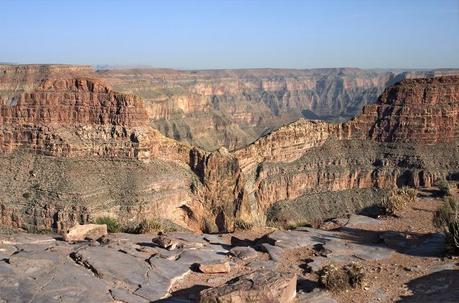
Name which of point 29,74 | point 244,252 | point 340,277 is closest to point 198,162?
point 244,252

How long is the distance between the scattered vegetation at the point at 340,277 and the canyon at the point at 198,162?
998 inches

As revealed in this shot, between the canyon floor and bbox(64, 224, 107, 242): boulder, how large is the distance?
317 mm

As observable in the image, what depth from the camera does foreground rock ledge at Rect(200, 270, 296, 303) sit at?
932cm

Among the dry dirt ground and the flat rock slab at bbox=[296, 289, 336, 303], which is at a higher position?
the flat rock slab at bbox=[296, 289, 336, 303]

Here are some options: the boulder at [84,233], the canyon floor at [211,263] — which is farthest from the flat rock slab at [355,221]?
the boulder at [84,233]

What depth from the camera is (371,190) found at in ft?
170

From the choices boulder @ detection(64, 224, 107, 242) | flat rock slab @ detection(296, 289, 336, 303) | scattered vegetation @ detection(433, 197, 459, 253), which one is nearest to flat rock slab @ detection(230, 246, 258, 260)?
flat rock slab @ detection(296, 289, 336, 303)

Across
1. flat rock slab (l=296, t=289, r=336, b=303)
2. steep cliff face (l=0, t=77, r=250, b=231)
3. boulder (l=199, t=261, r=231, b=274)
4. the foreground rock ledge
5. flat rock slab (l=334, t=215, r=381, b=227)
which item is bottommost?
steep cliff face (l=0, t=77, r=250, b=231)

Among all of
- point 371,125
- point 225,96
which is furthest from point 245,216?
point 225,96

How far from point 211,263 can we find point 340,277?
10.2 feet

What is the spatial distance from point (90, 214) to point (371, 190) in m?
27.8

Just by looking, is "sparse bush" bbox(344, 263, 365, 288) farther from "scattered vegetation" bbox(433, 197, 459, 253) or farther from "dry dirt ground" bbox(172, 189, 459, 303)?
"scattered vegetation" bbox(433, 197, 459, 253)

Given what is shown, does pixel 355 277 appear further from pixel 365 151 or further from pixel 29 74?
pixel 29 74

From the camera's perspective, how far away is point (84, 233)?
15.8 meters
